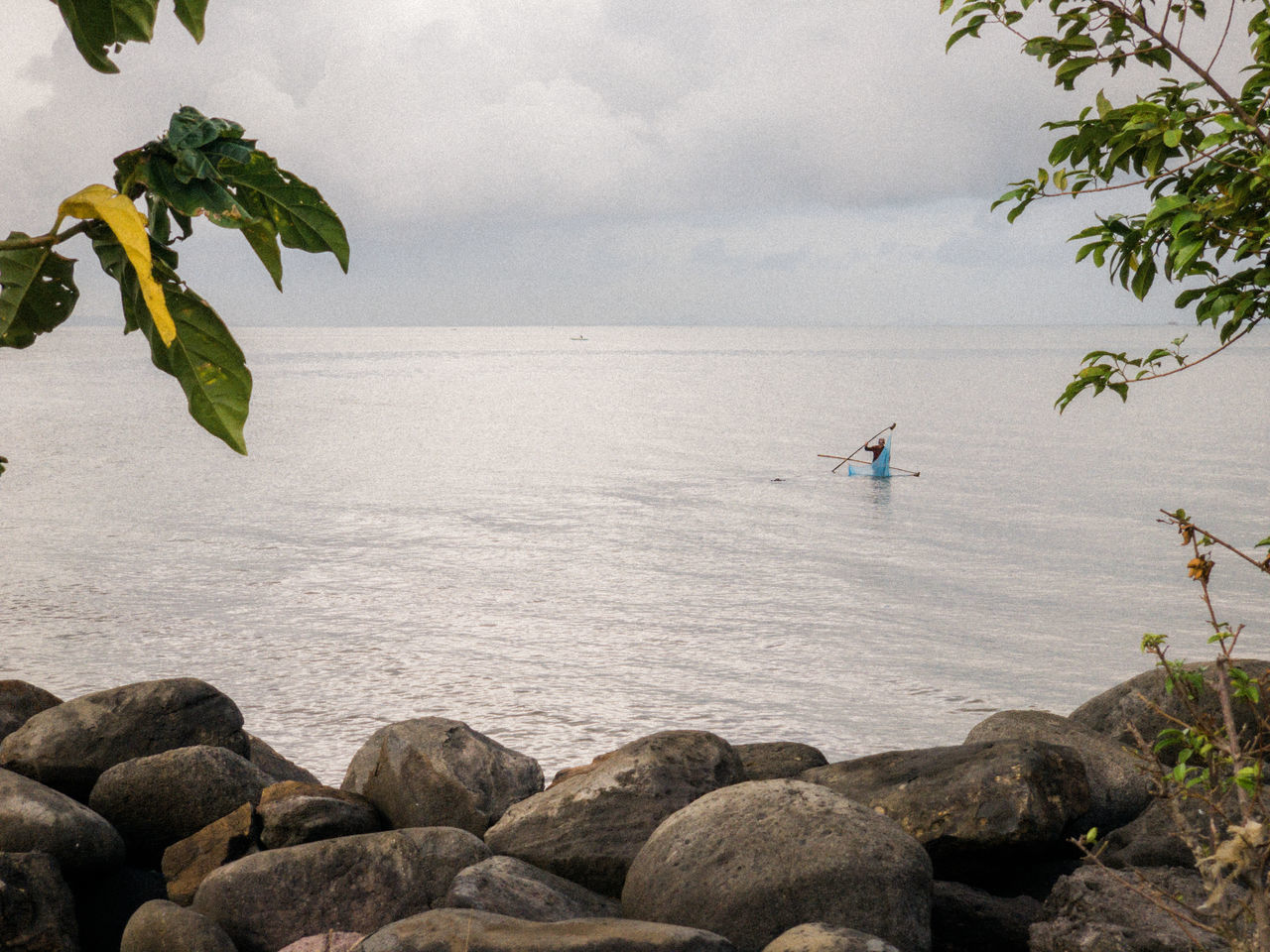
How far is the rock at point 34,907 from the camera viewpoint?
16.6ft

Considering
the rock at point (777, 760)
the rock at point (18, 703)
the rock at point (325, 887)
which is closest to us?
the rock at point (325, 887)

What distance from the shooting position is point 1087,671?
41.0 ft

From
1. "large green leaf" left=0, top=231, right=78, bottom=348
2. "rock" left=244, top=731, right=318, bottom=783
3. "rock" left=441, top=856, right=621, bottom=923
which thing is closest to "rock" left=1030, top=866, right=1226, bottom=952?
"rock" left=441, top=856, right=621, bottom=923

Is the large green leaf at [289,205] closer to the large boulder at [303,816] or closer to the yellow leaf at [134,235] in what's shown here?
the yellow leaf at [134,235]

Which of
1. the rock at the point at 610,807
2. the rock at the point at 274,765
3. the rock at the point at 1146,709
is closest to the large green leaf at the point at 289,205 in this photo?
the rock at the point at 610,807

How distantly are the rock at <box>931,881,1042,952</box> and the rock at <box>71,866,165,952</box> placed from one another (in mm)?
4127

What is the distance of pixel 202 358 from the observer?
1527 millimetres

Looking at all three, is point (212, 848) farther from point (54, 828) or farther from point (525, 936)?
point (525, 936)

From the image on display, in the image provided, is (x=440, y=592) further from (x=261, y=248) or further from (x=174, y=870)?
(x=261, y=248)

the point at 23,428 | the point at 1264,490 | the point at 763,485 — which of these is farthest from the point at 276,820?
the point at 23,428

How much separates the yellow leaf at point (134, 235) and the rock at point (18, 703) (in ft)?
24.6

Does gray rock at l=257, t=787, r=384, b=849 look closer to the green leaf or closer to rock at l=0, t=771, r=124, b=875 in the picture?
rock at l=0, t=771, r=124, b=875

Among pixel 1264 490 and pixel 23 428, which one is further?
pixel 23 428

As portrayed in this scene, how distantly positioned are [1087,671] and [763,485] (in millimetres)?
15099
